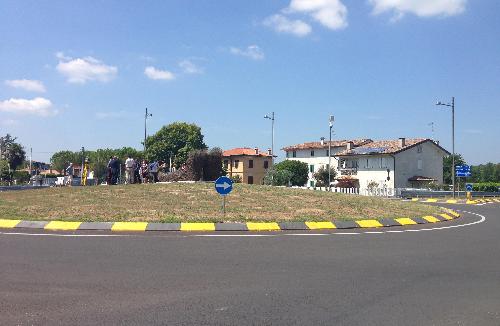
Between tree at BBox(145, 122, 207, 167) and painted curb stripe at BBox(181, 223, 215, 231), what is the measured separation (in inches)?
2799

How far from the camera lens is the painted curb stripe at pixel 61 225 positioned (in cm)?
1294

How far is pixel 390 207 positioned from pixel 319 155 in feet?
216

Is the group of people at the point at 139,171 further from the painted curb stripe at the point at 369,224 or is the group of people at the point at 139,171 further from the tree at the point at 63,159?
the tree at the point at 63,159

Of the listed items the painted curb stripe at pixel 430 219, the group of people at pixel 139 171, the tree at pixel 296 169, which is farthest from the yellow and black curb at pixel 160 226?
the tree at pixel 296 169

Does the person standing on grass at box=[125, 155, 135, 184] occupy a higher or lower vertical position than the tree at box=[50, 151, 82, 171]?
lower

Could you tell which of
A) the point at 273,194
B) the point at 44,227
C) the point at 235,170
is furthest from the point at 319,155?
the point at 44,227

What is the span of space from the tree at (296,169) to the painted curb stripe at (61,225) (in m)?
64.7

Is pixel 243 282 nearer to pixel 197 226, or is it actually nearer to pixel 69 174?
pixel 197 226

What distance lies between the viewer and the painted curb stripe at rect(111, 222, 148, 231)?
42.5 feet

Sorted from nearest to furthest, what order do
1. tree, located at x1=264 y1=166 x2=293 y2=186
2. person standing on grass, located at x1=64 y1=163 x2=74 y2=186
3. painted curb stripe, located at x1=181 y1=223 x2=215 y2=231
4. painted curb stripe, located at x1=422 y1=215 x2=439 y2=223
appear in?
painted curb stripe, located at x1=181 y1=223 x2=215 y2=231 → painted curb stripe, located at x1=422 y1=215 x2=439 y2=223 → person standing on grass, located at x1=64 y1=163 x2=74 y2=186 → tree, located at x1=264 y1=166 x2=293 y2=186

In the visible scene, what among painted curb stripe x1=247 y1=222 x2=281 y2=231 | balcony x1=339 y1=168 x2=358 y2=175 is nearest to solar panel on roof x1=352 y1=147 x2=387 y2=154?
balcony x1=339 y1=168 x2=358 y2=175

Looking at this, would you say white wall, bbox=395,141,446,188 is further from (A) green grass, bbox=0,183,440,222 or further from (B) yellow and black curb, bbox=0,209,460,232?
(B) yellow and black curb, bbox=0,209,460,232

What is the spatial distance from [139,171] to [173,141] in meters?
58.0

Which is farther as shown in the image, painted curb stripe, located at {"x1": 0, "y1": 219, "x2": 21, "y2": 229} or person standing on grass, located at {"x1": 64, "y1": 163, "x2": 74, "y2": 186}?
person standing on grass, located at {"x1": 64, "y1": 163, "x2": 74, "y2": 186}
